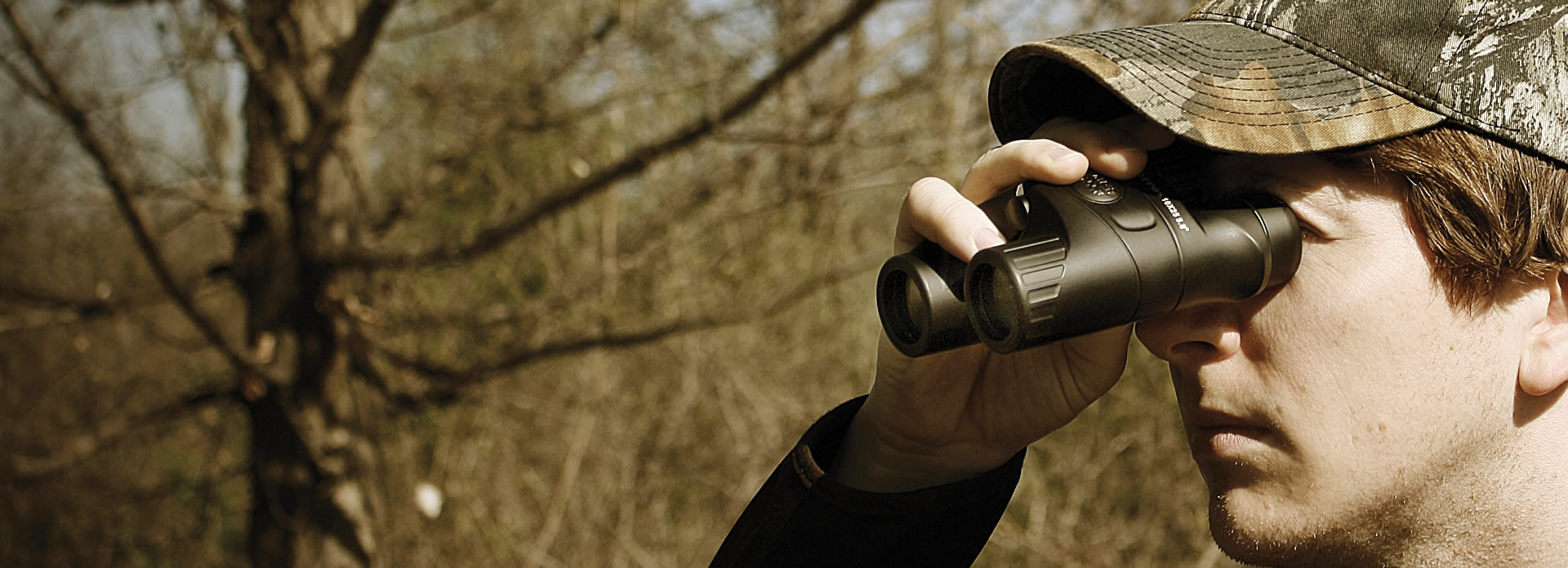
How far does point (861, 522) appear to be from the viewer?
1.39 metres

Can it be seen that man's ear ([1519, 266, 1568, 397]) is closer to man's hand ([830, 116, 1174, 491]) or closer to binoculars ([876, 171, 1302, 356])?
binoculars ([876, 171, 1302, 356])

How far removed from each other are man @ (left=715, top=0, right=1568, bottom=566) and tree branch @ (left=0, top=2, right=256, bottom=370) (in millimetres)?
1870

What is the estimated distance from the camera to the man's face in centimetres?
101

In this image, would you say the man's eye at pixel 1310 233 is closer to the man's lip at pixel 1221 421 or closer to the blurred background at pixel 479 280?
the man's lip at pixel 1221 421

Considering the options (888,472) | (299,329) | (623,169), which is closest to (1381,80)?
(888,472)

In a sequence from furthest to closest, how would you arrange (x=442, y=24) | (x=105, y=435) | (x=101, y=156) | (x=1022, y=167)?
1. (x=442, y=24)
2. (x=105, y=435)
3. (x=101, y=156)
4. (x=1022, y=167)

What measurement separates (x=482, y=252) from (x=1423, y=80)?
2.06 m

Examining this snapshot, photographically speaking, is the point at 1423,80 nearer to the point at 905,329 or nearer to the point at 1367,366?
the point at 1367,366

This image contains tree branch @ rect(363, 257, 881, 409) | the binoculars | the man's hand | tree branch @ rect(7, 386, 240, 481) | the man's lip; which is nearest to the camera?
the binoculars

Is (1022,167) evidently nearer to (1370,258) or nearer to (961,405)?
(1370,258)

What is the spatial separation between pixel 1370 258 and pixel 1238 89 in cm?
18

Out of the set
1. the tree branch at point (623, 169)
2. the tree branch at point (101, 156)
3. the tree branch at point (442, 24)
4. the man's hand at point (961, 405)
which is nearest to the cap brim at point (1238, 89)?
the man's hand at point (961, 405)

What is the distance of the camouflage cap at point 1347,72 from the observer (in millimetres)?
975

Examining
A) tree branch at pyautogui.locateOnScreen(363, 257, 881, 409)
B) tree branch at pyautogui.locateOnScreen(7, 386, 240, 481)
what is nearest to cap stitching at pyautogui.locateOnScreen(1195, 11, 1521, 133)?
tree branch at pyautogui.locateOnScreen(363, 257, 881, 409)
